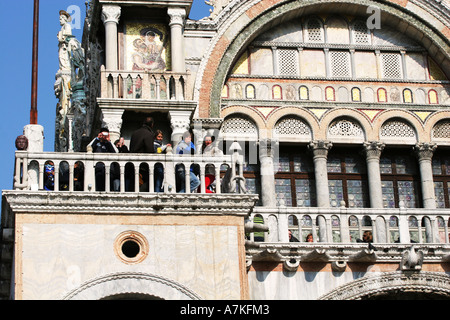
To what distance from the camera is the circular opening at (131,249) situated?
20359 mm

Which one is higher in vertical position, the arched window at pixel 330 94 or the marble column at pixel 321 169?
the arched window at pixel 330 94

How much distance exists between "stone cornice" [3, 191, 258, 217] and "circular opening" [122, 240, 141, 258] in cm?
55

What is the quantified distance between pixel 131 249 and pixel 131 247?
0.05 metres

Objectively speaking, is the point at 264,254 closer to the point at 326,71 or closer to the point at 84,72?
the point at 326,71

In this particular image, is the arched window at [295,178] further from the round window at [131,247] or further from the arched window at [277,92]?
the round window at [131,247]

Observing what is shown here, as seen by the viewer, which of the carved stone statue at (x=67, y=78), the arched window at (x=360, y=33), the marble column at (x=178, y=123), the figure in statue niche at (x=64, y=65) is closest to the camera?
the marble column at (x=178, y=123)

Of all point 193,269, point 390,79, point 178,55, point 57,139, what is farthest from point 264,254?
point 57,139

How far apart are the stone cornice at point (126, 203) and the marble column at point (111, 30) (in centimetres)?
646

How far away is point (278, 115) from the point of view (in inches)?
1103

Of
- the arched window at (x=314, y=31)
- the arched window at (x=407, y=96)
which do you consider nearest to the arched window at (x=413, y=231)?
the arched window at (x=407, y=96)

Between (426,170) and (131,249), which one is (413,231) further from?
(131,249)

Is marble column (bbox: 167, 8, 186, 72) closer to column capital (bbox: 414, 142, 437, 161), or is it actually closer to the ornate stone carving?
the ornate stone carving
